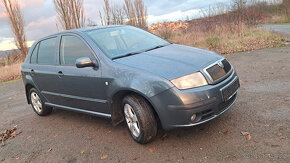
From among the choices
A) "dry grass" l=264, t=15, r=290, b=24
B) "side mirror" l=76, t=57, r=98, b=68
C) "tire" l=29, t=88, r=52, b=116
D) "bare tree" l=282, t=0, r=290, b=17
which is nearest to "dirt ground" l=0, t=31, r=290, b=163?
"tire" l=29, t=88, r=52, b=116

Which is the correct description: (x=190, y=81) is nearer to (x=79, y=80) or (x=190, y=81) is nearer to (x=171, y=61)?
(x=171, y=61)

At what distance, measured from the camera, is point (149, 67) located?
10.1ft

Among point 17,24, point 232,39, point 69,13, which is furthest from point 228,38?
point 17,24

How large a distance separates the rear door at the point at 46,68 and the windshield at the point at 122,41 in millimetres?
995

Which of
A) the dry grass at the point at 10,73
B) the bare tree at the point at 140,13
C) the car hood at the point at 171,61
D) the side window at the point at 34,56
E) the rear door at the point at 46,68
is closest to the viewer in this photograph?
the car hood at the point at 171,61

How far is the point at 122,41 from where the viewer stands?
13.1 feet

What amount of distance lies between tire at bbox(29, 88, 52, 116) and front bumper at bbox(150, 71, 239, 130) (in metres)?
3.35

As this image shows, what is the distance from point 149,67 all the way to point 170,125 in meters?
0.78

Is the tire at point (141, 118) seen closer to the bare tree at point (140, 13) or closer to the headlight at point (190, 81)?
the headlight at point (190, 81)

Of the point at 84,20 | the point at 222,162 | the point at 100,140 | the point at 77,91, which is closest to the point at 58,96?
the point at 77,91

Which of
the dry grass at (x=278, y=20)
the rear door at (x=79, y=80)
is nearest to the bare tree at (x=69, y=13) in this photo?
the rear door at (x=79, y=80)

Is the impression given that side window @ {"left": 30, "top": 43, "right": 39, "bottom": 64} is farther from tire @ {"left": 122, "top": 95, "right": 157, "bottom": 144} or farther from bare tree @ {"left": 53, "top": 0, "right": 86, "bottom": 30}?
bare tree @ {"left": 53, "top": 0, "right": 86, "bottom": 30}

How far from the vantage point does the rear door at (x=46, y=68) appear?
443 cm

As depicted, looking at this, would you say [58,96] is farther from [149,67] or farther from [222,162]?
[222,162]
